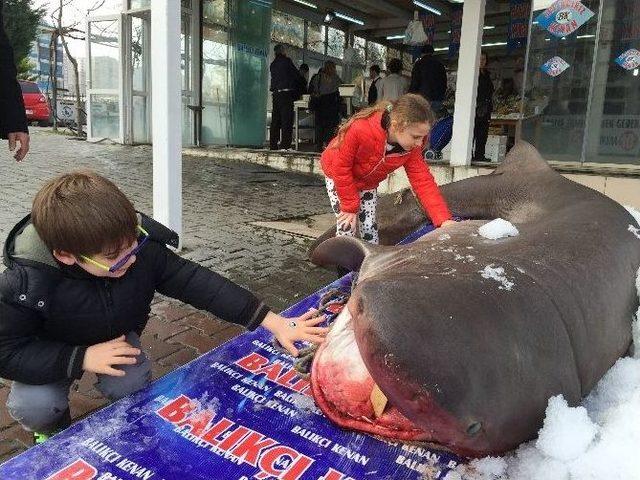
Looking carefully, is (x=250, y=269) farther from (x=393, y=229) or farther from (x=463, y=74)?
(x=463, y=74)

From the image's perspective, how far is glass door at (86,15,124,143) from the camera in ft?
43.3

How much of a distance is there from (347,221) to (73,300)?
2016 millimetres

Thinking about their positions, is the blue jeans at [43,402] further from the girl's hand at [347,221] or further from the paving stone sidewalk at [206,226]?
the girl's hand at [347,221]

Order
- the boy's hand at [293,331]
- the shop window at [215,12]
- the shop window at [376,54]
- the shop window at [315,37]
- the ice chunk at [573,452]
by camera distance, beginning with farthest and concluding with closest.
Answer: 1. the shop window at [376,54]
2. the shop window at [315,37]
3. the shop window at [215,12]
4. the boy's hand at [293,331]
5. the ice chunk at [573,452]

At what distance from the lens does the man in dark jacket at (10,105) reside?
2.89 metres

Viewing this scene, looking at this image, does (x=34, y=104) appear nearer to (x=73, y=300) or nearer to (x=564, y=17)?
(x=564, y=17)

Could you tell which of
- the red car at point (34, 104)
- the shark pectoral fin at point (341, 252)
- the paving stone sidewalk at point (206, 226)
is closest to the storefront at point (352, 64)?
the paving stone sidewalk at point (206, 226)

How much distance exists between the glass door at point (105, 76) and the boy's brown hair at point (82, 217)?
1215cm

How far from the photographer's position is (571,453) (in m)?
1.60

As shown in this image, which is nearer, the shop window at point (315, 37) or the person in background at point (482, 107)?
the person in background at point (482, 107)

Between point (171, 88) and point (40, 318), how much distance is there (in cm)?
269

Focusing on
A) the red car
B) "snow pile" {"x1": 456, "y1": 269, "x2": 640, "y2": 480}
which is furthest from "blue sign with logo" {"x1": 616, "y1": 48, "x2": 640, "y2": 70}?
the red car

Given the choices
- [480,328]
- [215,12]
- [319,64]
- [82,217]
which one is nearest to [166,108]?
[82,217]

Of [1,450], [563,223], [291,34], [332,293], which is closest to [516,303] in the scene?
[563,223]
